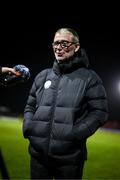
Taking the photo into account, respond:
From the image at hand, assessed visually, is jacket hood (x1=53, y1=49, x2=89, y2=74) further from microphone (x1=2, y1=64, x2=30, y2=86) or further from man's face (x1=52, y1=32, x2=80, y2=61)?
microphone (x1=2, y1=64, x2=30, y2=86)

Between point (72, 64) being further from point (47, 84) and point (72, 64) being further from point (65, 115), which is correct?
point (65, 115)

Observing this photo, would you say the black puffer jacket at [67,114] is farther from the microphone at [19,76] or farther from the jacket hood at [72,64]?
the microphone at [19,76]

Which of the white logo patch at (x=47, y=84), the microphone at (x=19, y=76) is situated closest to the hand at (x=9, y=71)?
the microphone at (x=19, y=76)

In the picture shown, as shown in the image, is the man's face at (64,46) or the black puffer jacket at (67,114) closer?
the black puffer jacket at (67,114)

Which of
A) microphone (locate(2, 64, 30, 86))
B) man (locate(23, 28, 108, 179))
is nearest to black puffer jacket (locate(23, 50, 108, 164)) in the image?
man (locate(23, 28, 108, 179))

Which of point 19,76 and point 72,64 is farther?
point 72,64

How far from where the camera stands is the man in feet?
12.8

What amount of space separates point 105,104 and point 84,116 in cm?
23

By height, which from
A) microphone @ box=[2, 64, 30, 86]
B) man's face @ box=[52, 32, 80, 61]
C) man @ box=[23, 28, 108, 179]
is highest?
man's face @ box=[52, 32, 80, 61]

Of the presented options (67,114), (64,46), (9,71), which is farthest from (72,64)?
(9,71)

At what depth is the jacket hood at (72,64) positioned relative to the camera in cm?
404

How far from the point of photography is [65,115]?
3902mm

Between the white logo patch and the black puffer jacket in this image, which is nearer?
the black puffer jacket

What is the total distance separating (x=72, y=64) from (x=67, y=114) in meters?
0.50
